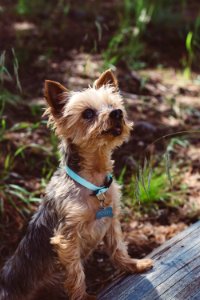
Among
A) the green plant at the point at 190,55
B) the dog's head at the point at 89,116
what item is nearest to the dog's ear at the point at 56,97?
the dog's head at the point at 89,116

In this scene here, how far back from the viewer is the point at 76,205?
318 cm

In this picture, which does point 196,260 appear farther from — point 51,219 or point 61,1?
point 61,1

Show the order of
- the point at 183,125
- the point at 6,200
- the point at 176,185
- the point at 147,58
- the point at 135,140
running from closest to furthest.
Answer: the point at 6,200 → the point at 176,185 → the point at 135,140 → the point at 183,125 → the point at 147,58

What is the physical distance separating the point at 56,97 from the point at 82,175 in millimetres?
529

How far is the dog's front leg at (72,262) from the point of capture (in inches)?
126

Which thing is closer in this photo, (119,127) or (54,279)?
(119,127)

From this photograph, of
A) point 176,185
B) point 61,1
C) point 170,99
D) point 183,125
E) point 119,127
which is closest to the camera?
point 119,127

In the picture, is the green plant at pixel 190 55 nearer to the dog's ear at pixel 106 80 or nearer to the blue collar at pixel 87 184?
the dog's ear at pixel 106 80

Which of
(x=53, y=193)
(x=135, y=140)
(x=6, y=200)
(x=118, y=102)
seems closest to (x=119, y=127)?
(x=118, y=102)

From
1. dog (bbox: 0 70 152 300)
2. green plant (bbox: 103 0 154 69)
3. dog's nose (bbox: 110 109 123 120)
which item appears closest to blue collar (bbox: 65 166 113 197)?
dog (bbox: 0 70 152 300)

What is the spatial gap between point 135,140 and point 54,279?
2.26 m

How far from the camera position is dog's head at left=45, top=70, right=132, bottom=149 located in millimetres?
3090

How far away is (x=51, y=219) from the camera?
11.0ft

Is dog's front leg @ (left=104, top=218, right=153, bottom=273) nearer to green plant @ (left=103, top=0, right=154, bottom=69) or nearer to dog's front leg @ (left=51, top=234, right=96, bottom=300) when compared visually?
dog's front leg @ (left=51, top=234, right=96, bottom=300)
